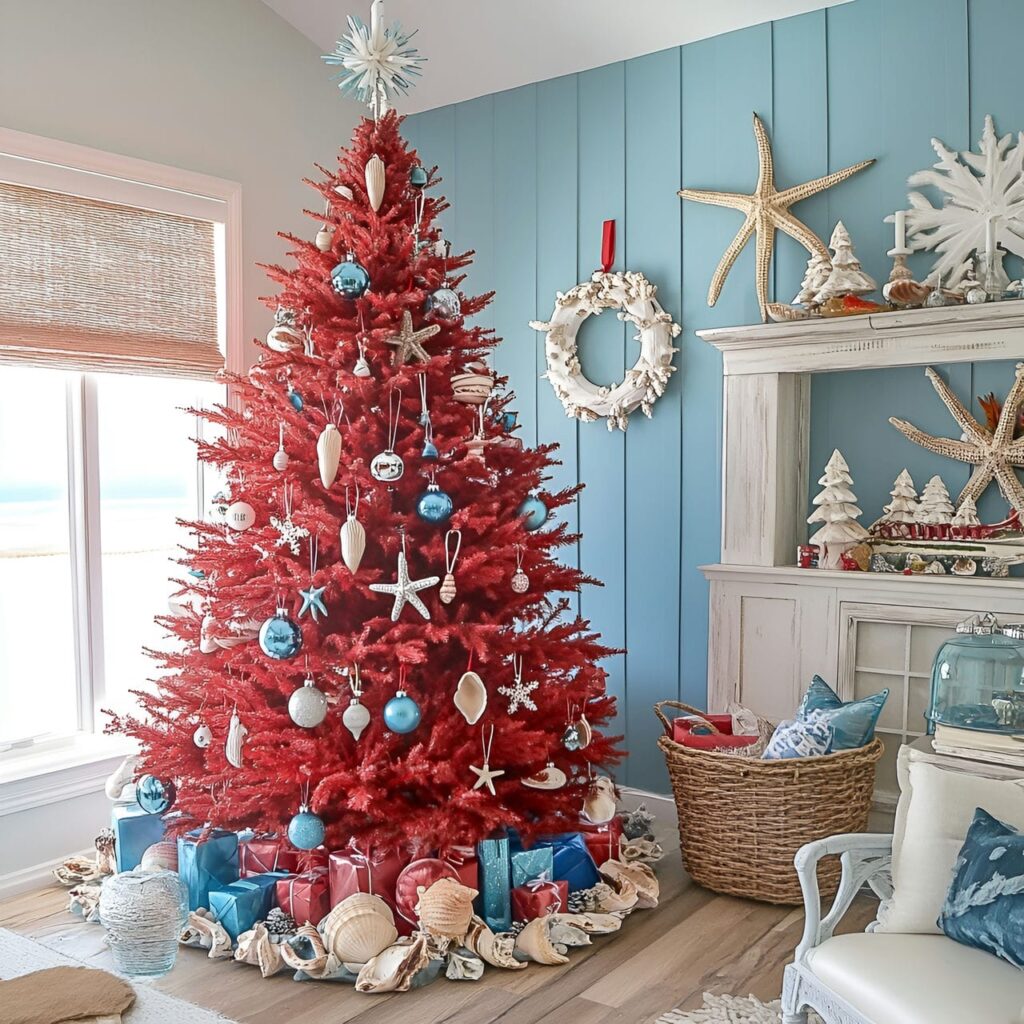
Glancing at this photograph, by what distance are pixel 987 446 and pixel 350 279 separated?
1.75 m

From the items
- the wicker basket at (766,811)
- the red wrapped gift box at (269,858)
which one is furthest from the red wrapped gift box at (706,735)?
the red wrapped gift box at (269,858)

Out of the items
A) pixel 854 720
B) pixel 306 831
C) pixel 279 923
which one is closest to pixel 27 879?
pixel 279 923

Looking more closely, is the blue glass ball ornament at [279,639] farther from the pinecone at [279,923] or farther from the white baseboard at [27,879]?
the white baseboard at [27,879]

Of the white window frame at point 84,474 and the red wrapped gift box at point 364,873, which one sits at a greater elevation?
the white window frame at point 84,474

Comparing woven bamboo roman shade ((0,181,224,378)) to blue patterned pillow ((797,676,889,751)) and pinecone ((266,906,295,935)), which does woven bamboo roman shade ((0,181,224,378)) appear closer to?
pinecone ((266,906,295,935))

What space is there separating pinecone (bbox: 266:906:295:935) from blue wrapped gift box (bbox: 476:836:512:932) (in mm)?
457

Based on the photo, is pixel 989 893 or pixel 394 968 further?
pixel 394 968

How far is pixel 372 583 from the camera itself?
2561 millimetres

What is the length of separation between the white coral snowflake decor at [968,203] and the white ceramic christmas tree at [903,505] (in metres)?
0.56

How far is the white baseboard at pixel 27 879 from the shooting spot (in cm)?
296

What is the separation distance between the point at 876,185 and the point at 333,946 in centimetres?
250

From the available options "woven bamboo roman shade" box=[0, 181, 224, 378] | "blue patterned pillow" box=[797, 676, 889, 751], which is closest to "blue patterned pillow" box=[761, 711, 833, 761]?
"blue patterned pillow" box=[797, 676, 889, 751]

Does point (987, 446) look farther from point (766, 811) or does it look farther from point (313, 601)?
point (313, 601)

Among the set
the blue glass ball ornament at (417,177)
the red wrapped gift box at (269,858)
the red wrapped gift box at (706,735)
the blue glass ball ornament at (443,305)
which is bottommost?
the red wrapped gift box at (269,858)
